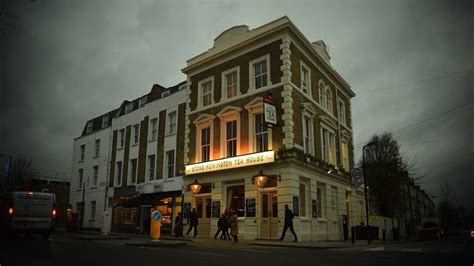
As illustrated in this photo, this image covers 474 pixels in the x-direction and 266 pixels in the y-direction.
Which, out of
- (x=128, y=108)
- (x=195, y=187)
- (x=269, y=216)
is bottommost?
(x=269, y=216)

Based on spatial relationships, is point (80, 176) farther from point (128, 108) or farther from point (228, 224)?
point (228, 224)

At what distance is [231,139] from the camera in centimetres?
2312

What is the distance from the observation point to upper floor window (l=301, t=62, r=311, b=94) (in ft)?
76.9

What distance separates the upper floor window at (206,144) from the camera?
80.3 feet

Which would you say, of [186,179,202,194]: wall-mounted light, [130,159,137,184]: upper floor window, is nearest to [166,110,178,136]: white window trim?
[130,159,137,184]: upper floor window

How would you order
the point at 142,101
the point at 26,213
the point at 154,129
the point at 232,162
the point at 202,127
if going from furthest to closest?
1. the point at 142,101
2. the point at 154,129
3. the point at 202,127
4. the point at 232,162
5. the point at 26,213

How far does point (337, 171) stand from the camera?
26.0 metres

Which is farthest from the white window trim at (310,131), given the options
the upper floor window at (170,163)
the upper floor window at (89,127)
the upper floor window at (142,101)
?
the upper floor window at (89,127)

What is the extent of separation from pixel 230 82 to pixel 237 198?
765cm

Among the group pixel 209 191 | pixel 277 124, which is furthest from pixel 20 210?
pixel 277 124

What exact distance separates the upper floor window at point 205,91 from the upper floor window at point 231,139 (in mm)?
2867

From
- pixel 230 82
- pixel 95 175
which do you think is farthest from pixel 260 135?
pixel 95 175

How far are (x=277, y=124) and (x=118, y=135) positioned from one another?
18.9 m

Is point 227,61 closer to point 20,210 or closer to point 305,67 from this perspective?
point 305,67
